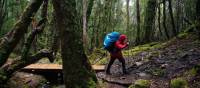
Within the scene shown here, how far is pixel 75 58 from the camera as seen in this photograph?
854 centimetres

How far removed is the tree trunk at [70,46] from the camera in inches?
333

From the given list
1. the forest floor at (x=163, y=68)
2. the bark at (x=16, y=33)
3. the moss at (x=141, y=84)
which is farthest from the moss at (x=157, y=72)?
the bark at (x=16, y=33)

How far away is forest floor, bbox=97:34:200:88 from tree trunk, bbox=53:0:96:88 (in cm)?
214

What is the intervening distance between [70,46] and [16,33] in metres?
4.12

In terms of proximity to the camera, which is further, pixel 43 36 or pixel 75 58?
pixel 43 36

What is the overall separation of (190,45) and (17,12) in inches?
807

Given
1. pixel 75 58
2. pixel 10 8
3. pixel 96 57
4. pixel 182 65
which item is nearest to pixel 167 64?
pixel 182 65

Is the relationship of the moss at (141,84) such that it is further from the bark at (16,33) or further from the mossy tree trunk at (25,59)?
the bark at (16,33)

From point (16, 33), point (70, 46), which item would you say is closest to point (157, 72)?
point (70, 46)

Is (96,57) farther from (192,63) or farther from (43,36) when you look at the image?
(43,36)

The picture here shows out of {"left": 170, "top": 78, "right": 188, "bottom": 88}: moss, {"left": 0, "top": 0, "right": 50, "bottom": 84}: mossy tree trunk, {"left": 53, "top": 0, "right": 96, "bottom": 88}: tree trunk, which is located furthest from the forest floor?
{"left": 0, "top": 0, "right": 50, "bottom": 84}: mossy tree trunk

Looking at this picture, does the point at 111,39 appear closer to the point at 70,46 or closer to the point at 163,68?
the point at 163,68

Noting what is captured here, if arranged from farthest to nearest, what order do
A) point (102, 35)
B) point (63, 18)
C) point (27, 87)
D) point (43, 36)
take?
point (43, 36)
point (102, 35)
point (27, 87)
point (63, 18)

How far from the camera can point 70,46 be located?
335 inches
